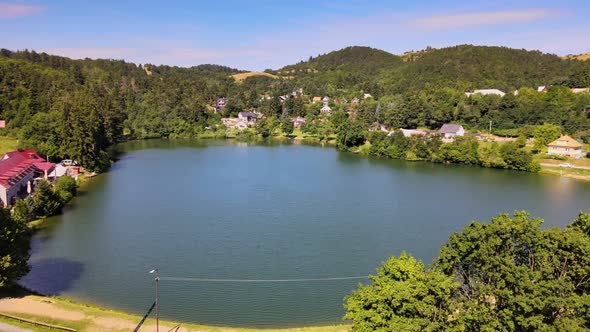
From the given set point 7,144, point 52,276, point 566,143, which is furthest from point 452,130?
point 52,276

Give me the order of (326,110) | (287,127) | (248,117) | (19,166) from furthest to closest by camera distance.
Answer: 1. (326,110)
2. (248,117)
3. (287,127)
4. (19,166)

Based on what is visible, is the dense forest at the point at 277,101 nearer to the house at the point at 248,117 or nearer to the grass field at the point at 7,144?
the grass field at the point at 7,144

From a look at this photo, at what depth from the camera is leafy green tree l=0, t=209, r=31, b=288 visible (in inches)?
474

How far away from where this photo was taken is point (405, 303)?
29.1 feet

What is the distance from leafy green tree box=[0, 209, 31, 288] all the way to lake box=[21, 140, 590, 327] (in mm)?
1318

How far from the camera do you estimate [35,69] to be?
50.5 m

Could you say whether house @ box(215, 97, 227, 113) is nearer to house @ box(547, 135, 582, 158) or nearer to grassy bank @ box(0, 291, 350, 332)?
house @ box(547, 135, 582, 158)

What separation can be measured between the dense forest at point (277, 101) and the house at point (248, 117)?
6.68 ft

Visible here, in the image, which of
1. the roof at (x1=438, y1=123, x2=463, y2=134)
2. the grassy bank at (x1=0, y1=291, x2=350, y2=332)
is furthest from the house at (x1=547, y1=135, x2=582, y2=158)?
the grassy bank at (x1=0, y1=291, x2=350, y2=332)

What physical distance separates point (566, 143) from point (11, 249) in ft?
122

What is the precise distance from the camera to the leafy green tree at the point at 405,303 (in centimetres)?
883

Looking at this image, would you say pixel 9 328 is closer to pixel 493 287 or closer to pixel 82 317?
pixel 82 317

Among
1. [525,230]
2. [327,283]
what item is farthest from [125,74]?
[525,230]

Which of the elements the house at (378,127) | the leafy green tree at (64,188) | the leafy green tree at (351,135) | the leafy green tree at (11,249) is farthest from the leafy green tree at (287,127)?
the leafy green tree at (11,249)
